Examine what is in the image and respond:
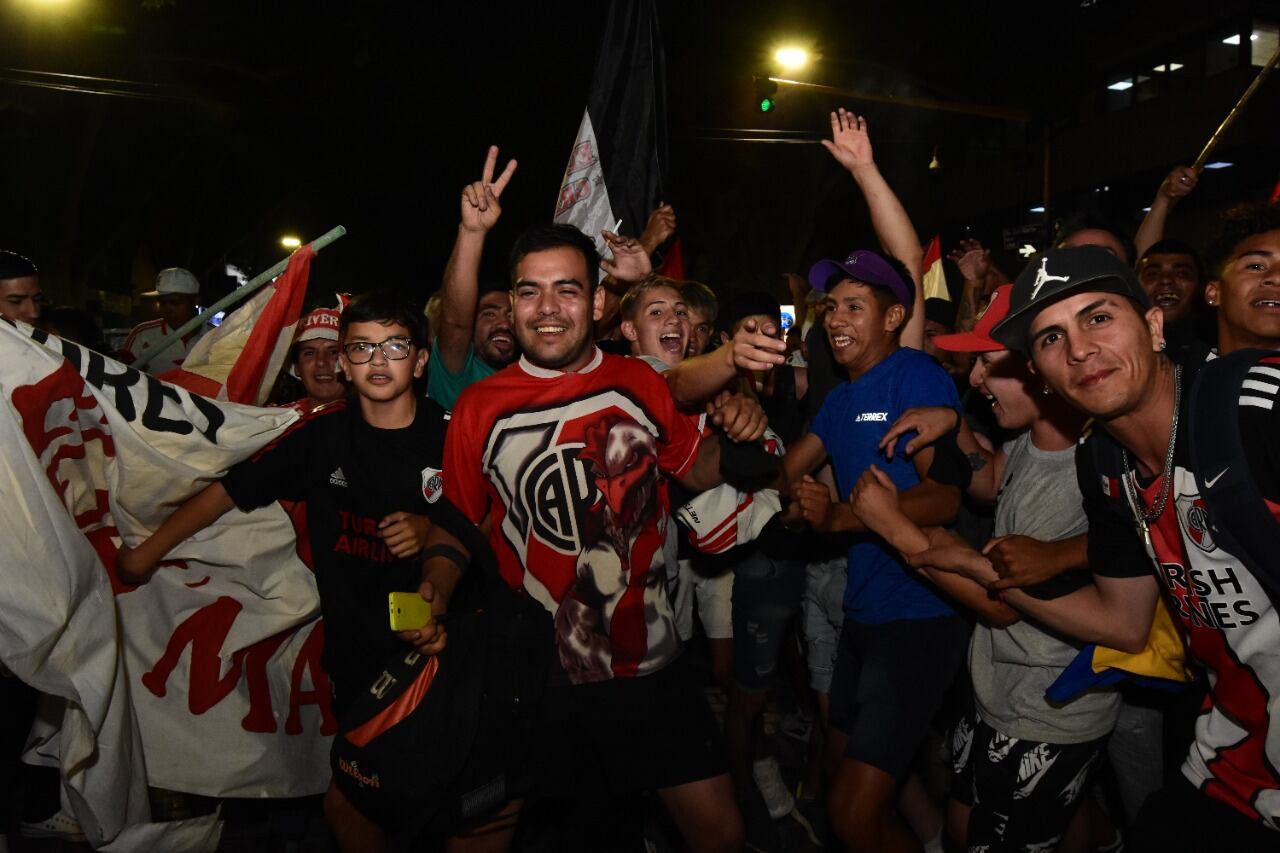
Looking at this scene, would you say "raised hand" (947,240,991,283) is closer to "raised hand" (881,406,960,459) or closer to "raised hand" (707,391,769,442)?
"raised hand" (881,406,960,459)

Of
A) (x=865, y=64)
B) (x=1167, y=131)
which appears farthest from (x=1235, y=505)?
(x=1167, y=131)

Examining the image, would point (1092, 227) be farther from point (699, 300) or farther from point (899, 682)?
point (899, 682)

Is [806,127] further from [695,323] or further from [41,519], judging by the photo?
[41,519]

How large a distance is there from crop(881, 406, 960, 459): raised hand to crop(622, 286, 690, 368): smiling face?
161 centimetres

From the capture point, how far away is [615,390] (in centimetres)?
373

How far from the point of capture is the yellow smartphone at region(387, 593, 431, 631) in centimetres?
302

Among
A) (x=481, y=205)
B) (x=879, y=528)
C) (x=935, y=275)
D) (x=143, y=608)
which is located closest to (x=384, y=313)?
(x=481, y=205)

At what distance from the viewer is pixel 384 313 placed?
4273 mm

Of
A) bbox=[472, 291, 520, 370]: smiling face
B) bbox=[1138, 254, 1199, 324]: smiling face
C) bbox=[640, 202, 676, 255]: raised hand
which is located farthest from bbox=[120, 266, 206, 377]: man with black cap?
bbox=[1138, 254, 1199, 324]: smiling face

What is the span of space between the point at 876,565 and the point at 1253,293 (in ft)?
6.10

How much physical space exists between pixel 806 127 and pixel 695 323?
2407 cm

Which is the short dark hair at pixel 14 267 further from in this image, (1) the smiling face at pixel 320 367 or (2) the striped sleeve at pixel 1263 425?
(2) the striped sleeve at pixel 1263 425

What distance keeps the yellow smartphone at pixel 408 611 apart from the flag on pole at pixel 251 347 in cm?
231

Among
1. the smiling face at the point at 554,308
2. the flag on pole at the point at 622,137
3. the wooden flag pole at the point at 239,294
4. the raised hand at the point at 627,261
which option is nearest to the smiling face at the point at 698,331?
the raised hand at the point at 627,261
